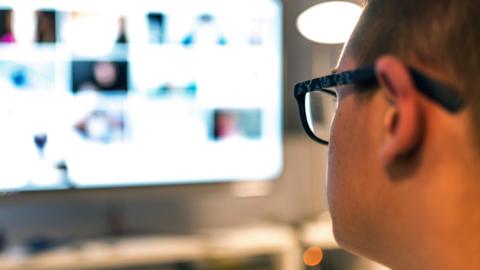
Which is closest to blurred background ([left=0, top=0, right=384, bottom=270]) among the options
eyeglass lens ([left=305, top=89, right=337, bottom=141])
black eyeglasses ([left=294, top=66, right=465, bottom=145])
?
eyeglass lens ([left=305, top=89, right=337, bottom=141])

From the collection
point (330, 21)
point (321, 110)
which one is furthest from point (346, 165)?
point (330, 21)

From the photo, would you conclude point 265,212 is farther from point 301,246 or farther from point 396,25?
point 396,25

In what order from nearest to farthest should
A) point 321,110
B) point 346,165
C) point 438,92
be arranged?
point 438,92 < point 346,165 < point 321,110

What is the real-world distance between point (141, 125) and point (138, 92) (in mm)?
73

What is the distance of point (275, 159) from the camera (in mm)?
1536

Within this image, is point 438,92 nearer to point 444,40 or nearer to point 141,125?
point 444,40

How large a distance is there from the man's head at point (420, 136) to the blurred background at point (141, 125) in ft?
2.56

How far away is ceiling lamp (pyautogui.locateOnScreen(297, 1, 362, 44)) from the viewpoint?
1.30 meters

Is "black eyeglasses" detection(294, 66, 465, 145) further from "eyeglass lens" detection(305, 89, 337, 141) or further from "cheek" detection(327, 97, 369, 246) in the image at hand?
"eyeglass lens" detection(305, 89, 337, 141)

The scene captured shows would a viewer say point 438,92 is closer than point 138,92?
Yes

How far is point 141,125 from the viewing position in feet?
4.68

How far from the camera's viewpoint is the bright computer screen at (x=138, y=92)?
136cm

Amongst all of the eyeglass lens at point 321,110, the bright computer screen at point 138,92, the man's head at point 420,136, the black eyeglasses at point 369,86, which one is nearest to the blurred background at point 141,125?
the bright computer screen at point 138,92

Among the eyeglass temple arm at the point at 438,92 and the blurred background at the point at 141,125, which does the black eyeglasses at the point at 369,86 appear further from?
the blurred background at the point at 141,125
